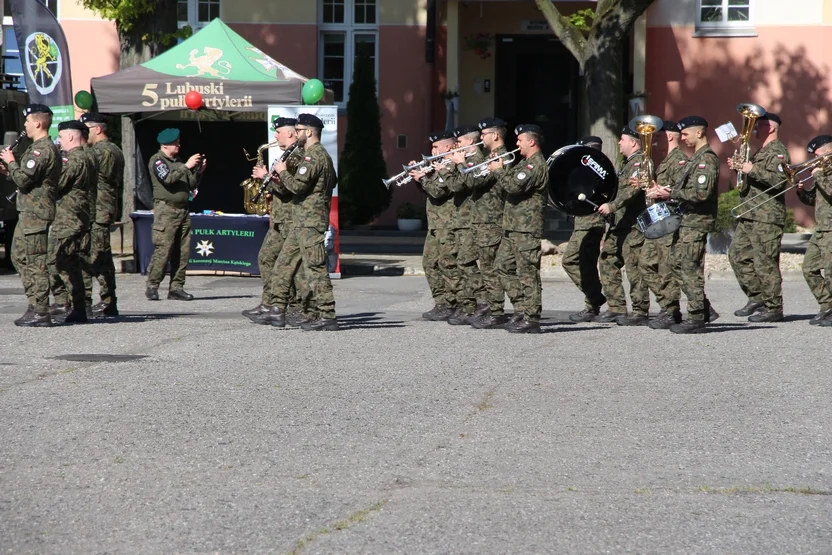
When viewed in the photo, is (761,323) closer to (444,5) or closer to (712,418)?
(712,418)

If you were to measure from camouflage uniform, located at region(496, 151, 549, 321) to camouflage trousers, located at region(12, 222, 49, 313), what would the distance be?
162 inches

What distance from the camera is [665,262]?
38.0 ft

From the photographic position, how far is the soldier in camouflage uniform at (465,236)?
12.1 meters

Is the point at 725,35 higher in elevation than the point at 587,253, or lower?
higher

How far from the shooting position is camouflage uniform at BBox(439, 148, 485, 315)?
39.8ft

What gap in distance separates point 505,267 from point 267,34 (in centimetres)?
1463

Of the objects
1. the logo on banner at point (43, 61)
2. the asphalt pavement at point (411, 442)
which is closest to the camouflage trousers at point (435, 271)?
the asphalt pavement at point (411, 442)

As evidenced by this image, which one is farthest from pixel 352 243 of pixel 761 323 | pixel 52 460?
pixel 52 460

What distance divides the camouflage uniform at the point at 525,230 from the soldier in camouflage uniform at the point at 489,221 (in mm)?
382

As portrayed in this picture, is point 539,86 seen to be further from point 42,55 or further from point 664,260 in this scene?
point 664,260

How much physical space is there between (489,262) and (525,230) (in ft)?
2.73

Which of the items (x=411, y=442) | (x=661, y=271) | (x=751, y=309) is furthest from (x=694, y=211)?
(x=411, y=442)

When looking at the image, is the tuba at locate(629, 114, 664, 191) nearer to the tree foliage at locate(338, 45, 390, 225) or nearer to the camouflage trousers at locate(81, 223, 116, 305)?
the camouflage trousers at locate(81, 223, 116, 305)

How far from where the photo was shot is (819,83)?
2419cm
